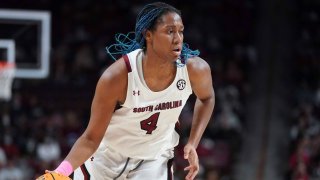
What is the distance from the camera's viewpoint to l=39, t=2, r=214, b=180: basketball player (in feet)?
11.5

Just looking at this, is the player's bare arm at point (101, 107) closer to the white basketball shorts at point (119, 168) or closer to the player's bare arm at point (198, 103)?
the white basketball shorts at point (119, 168)

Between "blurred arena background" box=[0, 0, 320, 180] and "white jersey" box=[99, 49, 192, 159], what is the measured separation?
13.3 feet

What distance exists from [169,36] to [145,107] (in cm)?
43

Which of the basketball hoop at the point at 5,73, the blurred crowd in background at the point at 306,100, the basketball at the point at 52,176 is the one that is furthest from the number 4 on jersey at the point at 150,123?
the blurred crowd in background at the point at 306,100

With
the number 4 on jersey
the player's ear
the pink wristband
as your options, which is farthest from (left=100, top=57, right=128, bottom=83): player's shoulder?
the pink wristband

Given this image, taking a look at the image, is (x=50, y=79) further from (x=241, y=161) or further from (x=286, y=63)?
(x=286, y=63)

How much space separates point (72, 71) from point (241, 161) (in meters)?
3.28

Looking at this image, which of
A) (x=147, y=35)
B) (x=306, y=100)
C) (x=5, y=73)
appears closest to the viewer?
(x=147, y=35)

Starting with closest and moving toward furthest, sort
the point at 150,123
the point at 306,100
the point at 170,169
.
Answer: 1. the point at 150,123
2. the point at 170,169
3. the point at 306,100

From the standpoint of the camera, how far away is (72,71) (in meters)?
11.5

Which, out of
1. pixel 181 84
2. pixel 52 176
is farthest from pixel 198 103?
pixel 52 176

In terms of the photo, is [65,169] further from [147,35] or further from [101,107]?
[147,35]

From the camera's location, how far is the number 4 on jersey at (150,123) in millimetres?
3680

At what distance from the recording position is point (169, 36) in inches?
136
